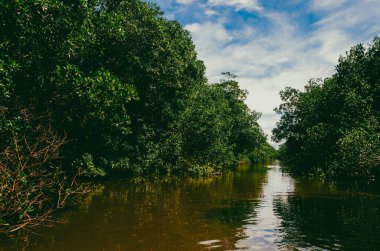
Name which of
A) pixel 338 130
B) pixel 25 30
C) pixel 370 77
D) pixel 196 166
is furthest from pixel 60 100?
pixel 370 77

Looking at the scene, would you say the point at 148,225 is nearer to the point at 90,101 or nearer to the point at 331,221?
the point at 90,101

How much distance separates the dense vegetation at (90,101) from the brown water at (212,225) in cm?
133

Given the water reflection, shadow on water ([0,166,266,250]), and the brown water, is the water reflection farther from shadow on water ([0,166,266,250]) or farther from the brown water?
shadow on water ([0,166,266,250])

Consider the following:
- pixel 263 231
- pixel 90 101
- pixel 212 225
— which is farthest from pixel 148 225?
pixel 90 101

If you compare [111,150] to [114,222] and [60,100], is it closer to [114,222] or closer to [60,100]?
[60,100]

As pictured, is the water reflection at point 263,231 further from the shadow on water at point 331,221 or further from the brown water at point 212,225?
the shadow on water at point 331,221

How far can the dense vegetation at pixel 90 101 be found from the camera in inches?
Result: 456

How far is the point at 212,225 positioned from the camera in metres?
11.7

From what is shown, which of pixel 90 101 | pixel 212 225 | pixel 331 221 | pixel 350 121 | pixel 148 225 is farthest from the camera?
pixel 350 121

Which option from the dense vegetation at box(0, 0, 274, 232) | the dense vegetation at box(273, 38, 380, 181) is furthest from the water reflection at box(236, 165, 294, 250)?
the dense vegetation at box(273, 38, 380, 181)

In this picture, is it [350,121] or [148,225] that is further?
[350,121]

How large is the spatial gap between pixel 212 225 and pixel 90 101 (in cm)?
816

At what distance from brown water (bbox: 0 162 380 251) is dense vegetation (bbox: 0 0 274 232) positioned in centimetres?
133

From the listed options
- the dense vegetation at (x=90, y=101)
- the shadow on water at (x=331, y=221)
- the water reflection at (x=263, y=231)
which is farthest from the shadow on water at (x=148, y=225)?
the shadow on water at (x=331, y=221)
